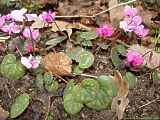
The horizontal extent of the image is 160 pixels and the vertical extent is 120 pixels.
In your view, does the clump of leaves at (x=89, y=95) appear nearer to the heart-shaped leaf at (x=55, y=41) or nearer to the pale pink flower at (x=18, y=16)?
the heart-shaped leaf at (x=55, y=41)

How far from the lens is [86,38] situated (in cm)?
254

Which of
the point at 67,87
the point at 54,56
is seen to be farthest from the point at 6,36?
the point at 67,87

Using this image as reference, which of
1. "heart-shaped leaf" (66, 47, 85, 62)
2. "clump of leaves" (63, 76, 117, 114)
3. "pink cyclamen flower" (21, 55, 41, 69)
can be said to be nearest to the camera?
"clump of leaves" (63, 76, 117, 114)

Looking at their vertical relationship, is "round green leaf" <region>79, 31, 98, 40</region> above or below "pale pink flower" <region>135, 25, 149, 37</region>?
below

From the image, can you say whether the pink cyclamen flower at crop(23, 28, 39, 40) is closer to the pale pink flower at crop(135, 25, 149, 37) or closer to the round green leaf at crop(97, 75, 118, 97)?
the round green leaf at crop(97, 75, 118, 97)

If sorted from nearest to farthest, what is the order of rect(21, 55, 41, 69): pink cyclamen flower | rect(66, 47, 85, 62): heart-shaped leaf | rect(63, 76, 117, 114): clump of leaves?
rect(63, 76, 117, 114): clump of leaves, rect(21, 55, 41, 69): pink cyclamen flower, rect(66, 47, 85, 62): heart-shaped leaf

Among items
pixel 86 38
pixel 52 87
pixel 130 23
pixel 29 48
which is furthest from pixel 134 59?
pixel 29 48

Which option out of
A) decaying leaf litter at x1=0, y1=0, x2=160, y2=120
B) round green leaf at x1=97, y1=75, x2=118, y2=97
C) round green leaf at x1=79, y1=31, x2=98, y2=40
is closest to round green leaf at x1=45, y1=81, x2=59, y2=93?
decaying leaf litter at x1=0, y1=0, x2=160, y2=120

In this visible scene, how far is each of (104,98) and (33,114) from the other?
361 mm

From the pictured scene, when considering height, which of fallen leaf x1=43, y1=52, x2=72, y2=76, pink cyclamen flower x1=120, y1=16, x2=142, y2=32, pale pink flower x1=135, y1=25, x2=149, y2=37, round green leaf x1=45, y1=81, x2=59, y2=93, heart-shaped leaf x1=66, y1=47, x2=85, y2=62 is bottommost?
round green leaf x1=45, y1=81, x2=59, y2=93

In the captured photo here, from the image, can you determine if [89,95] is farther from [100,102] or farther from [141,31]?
[141,31]

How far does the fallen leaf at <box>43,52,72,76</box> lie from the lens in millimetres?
2422

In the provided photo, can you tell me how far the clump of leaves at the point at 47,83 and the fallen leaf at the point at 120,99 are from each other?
309 mm

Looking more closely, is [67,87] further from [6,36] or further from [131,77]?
[6,36]
